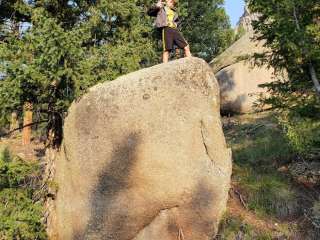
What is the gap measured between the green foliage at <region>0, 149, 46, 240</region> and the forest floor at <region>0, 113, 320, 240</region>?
10.9ft

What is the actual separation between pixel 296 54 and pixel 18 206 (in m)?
6.37

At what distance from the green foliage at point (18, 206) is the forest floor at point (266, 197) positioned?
3.33 metres

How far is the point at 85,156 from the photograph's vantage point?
7578 mm

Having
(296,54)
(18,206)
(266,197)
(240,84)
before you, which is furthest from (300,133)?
(240,84)

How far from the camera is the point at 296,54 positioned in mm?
9219

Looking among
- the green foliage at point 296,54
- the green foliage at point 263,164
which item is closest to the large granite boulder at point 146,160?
the green foliage at point 263,164

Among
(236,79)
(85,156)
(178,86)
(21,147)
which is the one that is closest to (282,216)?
(178,86)

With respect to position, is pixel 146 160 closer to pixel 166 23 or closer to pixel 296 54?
pixel 166 23

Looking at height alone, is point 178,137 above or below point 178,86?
below

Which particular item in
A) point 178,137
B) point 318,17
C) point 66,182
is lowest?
point 66,182

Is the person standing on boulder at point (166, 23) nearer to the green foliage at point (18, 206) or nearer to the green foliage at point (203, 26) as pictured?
the green foliage at point (18, 206)

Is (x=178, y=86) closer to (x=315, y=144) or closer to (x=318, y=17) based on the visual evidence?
(x=315, y=144)

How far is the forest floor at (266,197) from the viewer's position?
8.18 m

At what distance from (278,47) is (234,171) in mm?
3156
